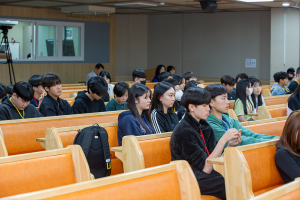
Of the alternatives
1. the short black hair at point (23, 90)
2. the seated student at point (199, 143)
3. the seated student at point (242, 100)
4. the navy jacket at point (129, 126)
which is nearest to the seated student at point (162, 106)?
the navy jacket at point (129, 126)

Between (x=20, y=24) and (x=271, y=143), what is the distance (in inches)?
394

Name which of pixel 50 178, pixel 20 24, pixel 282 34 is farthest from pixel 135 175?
pixel 20 24

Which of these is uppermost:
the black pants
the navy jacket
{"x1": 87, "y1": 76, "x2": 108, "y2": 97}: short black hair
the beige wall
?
the beige wall

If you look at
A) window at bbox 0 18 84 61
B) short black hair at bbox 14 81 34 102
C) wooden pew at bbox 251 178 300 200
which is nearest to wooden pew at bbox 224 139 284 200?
wooden pew at bbox 251 178 300 200

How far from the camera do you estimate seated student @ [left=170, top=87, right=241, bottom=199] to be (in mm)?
2459

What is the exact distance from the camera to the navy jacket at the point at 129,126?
3258mm

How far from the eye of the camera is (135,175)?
1.84 m

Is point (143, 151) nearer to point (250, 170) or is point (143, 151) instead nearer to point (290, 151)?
point (250, 170)

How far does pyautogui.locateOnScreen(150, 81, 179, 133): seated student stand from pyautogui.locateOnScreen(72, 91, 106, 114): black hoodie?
4.05 ft

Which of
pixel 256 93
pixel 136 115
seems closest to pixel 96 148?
pixel 136 115

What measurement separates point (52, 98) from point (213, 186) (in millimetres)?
2640

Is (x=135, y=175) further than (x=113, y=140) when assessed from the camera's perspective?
No

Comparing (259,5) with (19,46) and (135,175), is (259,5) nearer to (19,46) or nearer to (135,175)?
(19,46)

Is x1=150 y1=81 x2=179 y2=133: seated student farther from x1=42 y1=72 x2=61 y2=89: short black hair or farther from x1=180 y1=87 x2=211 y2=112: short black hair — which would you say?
x1=42 y1=72 x2=61 y2=89: short black hair
